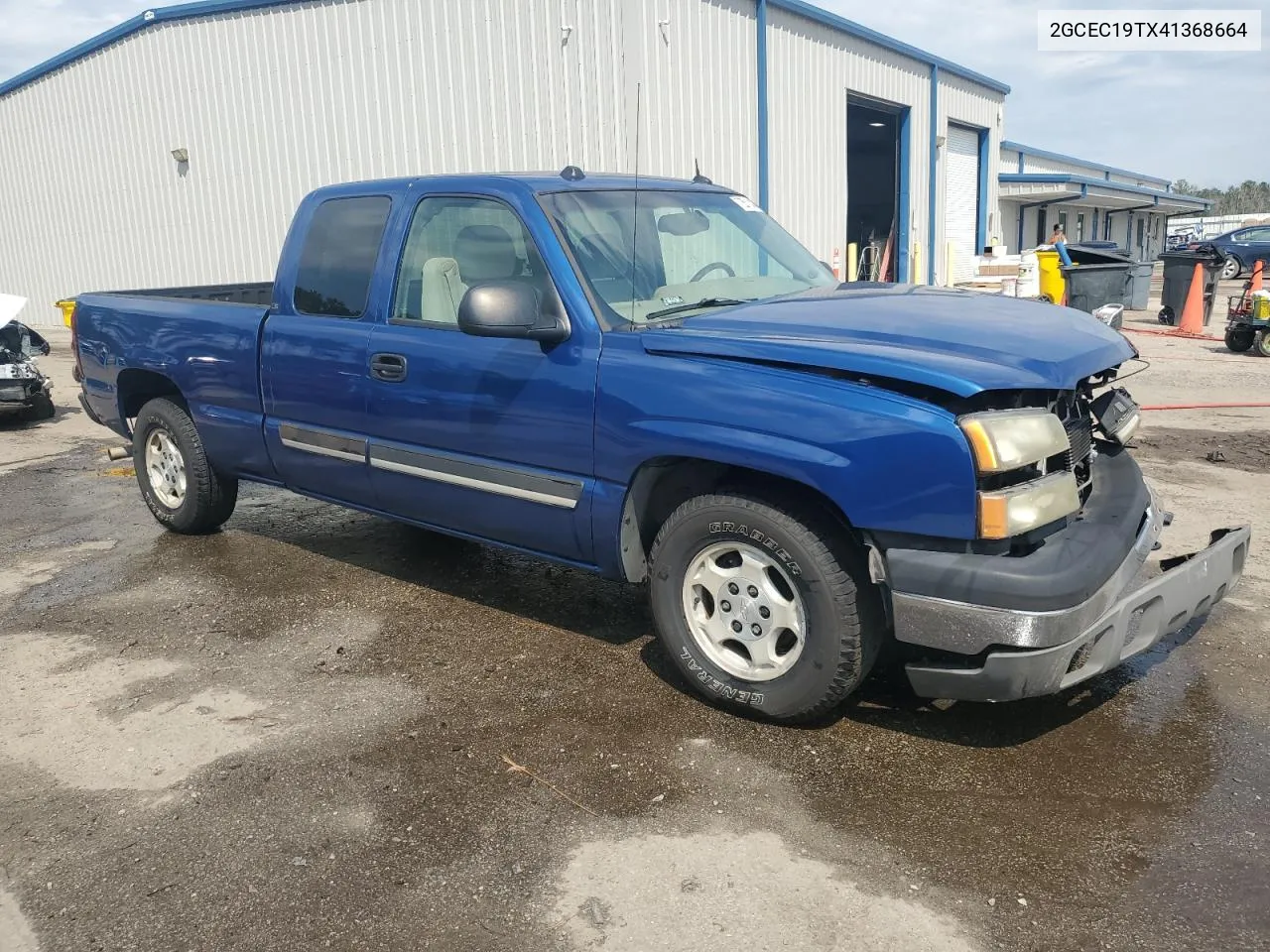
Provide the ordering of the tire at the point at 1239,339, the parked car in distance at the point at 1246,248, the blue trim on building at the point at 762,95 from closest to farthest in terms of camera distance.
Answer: the tire at the point at 1239,339 → the blue trim on building at the point at 762,95 → the parked car in distance at the point at 1246,248

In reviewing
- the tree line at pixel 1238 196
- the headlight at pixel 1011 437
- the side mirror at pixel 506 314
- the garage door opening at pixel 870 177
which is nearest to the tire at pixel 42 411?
the side mirror at pixel 506 314

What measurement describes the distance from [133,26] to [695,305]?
17.7 m

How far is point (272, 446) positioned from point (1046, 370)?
145 inches

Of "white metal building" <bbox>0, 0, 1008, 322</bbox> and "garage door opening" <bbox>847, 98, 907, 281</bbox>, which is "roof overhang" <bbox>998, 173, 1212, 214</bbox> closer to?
"garage door opening" <bbox>847, 98, 907, 281</bbox>

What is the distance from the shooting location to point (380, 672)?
4.21 meters

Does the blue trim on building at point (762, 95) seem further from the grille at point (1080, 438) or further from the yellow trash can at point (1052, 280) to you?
the grille at point (1080, 438)

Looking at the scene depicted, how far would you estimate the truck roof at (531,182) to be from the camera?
14.2 ft

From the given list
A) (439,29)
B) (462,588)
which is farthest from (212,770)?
(439,29)

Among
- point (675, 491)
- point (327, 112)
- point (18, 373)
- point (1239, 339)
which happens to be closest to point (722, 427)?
point (675, 491)

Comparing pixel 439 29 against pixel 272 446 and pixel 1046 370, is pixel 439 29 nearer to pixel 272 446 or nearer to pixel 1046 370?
pixel 272 446

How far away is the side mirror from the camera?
3.72 metres

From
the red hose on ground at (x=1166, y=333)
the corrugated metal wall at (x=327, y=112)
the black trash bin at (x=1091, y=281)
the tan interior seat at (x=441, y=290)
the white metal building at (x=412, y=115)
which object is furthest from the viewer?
the red hose on ground at (x=1166, y=333)

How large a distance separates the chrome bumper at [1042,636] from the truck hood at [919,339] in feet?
2.18

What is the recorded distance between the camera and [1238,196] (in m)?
128
